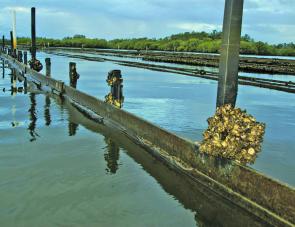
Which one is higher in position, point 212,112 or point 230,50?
point 230,50

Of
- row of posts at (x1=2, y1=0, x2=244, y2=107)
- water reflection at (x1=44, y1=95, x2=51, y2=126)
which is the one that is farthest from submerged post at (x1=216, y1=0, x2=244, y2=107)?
water reflection at (x1=44, y1=95, x2=51, y2=126)

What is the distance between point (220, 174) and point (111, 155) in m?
2.89

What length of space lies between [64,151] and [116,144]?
4.17ft

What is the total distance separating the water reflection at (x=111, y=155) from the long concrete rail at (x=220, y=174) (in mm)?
520

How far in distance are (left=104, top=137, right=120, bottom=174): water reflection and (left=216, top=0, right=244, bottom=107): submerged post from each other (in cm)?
227

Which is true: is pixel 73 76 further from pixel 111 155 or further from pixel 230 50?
pixel 230 50

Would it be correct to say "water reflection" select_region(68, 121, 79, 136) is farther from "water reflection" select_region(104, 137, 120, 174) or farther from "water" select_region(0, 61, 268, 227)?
"water reflection" select_region(104, 137, 120, 174)

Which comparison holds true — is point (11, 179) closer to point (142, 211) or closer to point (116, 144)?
point (142, 211)

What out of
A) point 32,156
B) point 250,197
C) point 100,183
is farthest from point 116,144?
point 250,197

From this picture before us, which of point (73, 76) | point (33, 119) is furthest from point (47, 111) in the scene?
point (73, 76)

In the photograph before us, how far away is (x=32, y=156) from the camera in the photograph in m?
7.58

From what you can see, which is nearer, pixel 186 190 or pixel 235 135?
pixel 235 135

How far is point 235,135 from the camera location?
17.8 feet

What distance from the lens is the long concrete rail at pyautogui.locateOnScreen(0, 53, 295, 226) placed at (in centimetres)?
460
